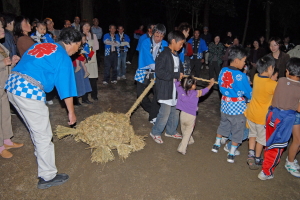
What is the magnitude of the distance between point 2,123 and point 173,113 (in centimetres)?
297

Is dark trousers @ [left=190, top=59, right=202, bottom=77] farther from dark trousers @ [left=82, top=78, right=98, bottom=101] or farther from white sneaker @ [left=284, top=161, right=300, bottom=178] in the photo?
white sneaker @ [left=284, top=161, right=300, bottom=178]

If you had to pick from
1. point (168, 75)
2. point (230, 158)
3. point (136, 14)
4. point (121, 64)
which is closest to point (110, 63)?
point (121, 64)

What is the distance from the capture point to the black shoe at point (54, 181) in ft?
10.7

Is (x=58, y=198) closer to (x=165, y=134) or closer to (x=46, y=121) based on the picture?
(x=46, y=121)

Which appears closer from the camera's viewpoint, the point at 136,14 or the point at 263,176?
the point at 263,176

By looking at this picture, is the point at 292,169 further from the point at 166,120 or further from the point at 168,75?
the point at 168,75

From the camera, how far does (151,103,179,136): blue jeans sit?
443 centimetres

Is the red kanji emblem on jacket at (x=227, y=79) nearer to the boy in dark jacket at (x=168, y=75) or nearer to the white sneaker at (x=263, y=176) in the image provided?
the boy in dark jacket at (x=168, y=75)

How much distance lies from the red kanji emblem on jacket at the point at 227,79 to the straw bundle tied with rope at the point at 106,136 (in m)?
1.77

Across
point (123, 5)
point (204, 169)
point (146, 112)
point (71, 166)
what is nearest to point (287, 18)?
point (123, 5)

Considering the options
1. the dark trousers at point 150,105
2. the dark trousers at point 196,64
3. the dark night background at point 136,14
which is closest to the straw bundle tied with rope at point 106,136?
the dark trousers at point 150,105

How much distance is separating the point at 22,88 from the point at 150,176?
6.96 feet

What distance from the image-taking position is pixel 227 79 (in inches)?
152

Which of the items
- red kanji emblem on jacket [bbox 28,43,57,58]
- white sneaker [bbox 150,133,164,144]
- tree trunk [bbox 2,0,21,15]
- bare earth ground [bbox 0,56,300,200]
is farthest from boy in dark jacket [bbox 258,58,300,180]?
tree trunk [bbox 2,0,21,15]
